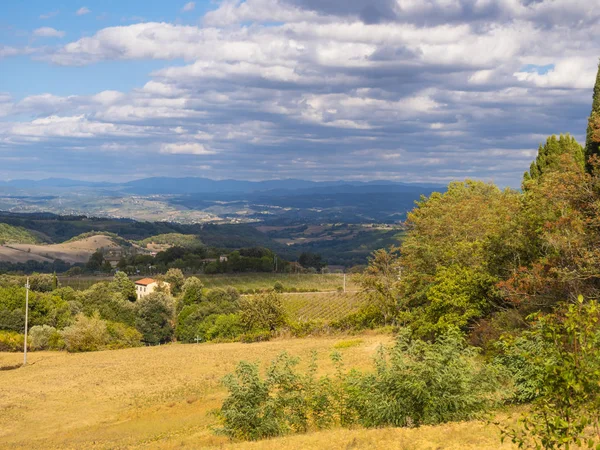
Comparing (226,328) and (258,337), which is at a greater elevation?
(258,337)

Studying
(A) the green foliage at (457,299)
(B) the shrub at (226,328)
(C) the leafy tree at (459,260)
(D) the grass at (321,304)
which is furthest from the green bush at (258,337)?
(A) the green foliage at (457,299)

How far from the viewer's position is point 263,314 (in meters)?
69.7

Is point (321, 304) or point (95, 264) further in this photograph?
point (95, 264)

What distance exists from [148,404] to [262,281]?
91297mm

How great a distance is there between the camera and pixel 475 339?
106 feet

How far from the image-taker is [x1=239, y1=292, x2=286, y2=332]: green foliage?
229 feet

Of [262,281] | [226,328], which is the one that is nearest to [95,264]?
[262,281]

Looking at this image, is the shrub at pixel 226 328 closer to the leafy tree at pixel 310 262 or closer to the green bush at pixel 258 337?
the green bush at pixel 258 337

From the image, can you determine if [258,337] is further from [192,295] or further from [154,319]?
[192,295]

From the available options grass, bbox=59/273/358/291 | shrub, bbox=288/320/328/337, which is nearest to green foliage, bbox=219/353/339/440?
shrub, bbox=288/320/328/337

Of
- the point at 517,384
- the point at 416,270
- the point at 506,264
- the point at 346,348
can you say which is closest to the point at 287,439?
the point at 517,384

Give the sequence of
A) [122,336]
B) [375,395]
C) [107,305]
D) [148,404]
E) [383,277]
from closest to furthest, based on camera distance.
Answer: [375,395]
[148,404]
[383,277]
[122,336]
[107,305]

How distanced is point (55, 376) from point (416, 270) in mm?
31192

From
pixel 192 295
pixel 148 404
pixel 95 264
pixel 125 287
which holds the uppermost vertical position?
pixel 148 404
